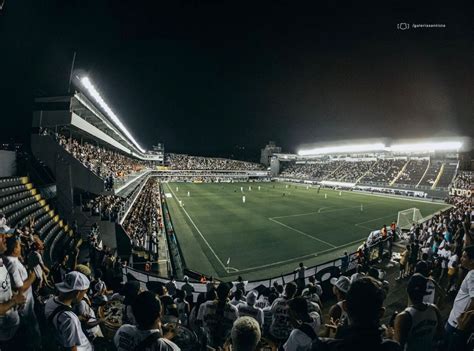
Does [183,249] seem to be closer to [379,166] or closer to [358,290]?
[358,290]

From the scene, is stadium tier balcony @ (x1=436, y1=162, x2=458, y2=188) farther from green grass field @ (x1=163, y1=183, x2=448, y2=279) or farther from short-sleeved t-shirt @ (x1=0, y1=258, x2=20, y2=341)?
short-sleeved t-shirt @ (x1=0, y1=258, x2=20, y2=341)

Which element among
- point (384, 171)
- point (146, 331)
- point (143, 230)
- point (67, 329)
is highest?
point (384, 171)

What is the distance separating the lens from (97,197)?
21719mm

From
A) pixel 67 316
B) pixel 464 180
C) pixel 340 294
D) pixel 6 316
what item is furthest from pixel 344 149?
pixel 6 316

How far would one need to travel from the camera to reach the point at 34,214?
11125mm

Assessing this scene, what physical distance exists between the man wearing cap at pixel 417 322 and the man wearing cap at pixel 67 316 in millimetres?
3666

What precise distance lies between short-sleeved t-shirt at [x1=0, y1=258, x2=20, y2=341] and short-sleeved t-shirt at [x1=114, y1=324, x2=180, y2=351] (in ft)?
6.90

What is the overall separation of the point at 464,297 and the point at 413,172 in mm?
66432

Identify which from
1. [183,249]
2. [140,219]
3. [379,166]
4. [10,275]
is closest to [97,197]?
[140,219]

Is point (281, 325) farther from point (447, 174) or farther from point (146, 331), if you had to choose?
point (447, 174)

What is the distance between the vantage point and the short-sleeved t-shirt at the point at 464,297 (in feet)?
10.9

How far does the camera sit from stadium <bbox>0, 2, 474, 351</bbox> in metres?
2.77

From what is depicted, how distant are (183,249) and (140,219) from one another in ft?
20.6

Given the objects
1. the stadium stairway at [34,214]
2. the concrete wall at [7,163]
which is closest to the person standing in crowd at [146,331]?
the stadium stairway at [34,214]
